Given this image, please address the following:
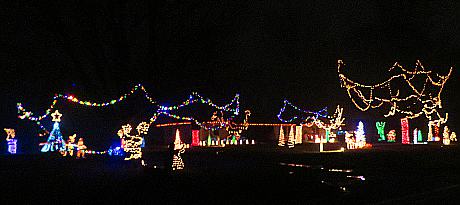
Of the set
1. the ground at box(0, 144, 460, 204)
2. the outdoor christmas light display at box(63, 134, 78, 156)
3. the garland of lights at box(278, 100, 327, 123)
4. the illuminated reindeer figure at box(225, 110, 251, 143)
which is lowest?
the ground at box(0, 144, 460, 204)

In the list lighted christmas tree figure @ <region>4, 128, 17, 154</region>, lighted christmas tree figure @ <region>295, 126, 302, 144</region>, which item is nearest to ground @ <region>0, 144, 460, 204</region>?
lighted christmas tree figure @ <region>4, 128, 17, 154</region>

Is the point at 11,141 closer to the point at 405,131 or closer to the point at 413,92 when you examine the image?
the point at 413,92

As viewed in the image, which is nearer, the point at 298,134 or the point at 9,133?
the point at 9,133

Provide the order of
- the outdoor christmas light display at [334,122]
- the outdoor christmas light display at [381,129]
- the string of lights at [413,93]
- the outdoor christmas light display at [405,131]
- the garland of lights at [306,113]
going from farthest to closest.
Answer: the outdoor christmas light display at [381,129] → the garland of lights at [306,113] → the outdoor christmas light display at [405,131] → the outdoor christmas light display at [334,122] → the string of lights at [413,93]

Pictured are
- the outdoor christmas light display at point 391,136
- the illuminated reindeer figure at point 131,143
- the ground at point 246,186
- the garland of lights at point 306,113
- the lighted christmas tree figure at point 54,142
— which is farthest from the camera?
the outdoor christmas light display at point 391,136

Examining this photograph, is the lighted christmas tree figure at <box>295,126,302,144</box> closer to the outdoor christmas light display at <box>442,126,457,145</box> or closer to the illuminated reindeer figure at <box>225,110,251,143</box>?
the illuminated reindeer figure at <box>225,110,251,143</box>

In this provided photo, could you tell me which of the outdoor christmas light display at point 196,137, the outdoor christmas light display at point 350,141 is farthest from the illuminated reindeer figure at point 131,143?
the outdoor christmas light display at point 196,137

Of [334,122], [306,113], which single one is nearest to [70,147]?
[334,122]

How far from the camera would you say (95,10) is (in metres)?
18.0

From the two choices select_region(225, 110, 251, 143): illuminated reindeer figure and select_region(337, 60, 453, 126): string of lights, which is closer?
select_region(337, 60, 453, 126): string of lights

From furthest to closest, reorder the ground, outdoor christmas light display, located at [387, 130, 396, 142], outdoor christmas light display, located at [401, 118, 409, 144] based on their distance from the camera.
Answer: outdoor christmas light display, located at [387, 130, 396, 142]
outdoor christmas light display, located at [401, 118, 409, 144]
the ground

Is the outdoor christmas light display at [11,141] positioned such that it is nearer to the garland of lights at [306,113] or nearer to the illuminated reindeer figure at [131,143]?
the illuminated reindeer figure at [131,143]

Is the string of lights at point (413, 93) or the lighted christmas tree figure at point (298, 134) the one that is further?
the lighted christmas tree figure at point (298, 134)

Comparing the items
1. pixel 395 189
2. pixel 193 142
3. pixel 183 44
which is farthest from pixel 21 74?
pixel 193 142
